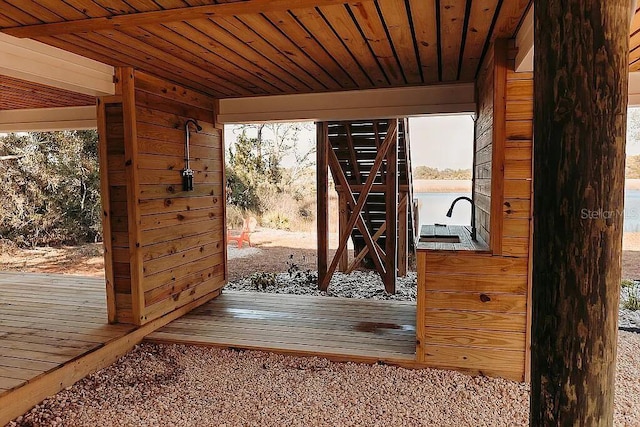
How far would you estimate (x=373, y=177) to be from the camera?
17.1 feet


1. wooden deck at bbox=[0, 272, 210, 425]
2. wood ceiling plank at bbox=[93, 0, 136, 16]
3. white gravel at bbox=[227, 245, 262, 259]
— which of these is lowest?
white gravel at bbox=[227, 245, 262, 259]

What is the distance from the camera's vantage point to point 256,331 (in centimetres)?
358

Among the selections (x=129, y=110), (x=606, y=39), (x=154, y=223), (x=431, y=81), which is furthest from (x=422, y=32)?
(x=154, y=223)

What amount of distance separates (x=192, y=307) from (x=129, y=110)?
1.90 metres

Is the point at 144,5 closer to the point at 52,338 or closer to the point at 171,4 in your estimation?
the point at 171,4

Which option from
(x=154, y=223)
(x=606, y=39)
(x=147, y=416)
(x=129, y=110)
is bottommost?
(x=147, y=416)

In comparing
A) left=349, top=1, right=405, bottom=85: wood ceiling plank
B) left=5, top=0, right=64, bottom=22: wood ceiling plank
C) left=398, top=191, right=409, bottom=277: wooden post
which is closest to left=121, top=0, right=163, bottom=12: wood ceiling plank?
left=5, top=0, right=64, bottom=22: wood ceiling plank

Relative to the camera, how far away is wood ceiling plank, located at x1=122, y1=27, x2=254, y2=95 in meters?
2.50

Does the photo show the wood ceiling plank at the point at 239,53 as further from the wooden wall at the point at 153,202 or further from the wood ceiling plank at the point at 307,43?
the wooden wall at the point at 153,202

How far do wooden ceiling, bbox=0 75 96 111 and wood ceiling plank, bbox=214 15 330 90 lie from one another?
2.31 metres

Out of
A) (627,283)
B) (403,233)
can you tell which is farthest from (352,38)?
(627,283)

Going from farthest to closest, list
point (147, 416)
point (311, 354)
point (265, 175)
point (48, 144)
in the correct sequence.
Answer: point (265, 175) → point (48, 144) → point (311, 354) → point (147, 416)

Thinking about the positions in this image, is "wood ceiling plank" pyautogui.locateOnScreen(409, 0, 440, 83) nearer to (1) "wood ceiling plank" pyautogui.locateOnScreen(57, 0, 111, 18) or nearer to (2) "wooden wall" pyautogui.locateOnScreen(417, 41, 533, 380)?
(2) "wooden wall" pyautogui.locateOnScreen(417, 41, 533, 380)

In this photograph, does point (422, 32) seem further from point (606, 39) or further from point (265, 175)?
point (265, 175)
